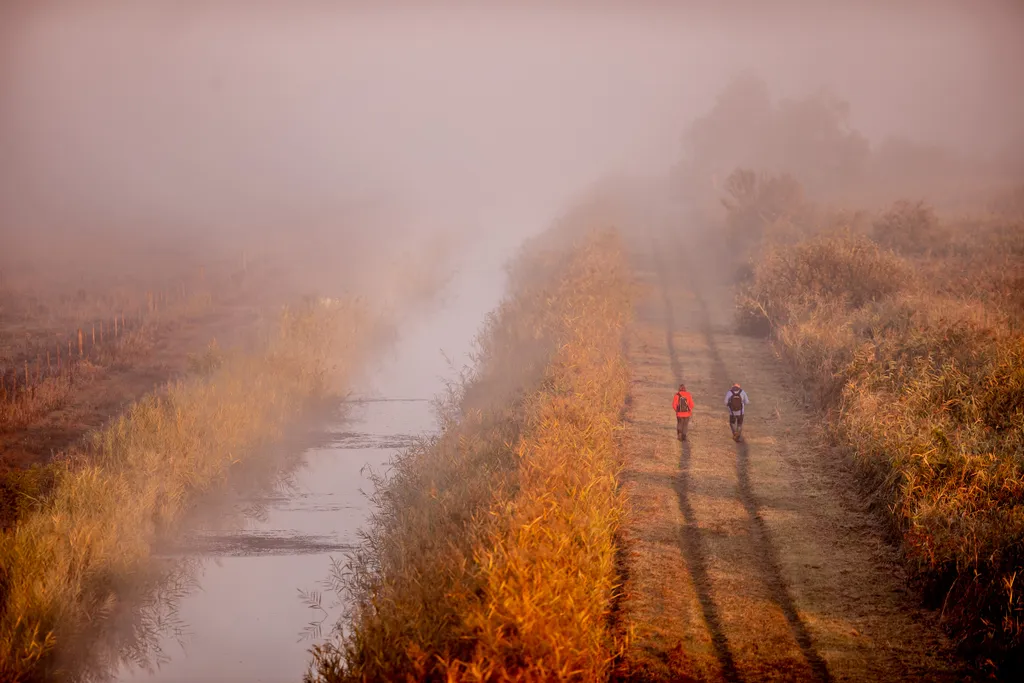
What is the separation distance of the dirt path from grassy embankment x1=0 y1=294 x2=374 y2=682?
8.55 m

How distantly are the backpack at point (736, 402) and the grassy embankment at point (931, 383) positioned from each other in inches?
69.8

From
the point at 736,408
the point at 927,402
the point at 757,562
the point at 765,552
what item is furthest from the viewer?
the point at 736,408

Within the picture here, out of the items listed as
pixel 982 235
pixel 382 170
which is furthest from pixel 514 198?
pixel 982 235

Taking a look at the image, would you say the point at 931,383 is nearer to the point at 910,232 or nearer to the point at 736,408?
the point at 736,408

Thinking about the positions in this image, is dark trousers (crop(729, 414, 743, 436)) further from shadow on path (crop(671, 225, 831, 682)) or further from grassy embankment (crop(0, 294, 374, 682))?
grassy embankment (crop(0, 294, 374, 682))

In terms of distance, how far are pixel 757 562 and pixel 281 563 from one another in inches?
355

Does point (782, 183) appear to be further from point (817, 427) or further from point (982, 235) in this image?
point (817, 427)

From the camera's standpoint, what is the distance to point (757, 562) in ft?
36.6

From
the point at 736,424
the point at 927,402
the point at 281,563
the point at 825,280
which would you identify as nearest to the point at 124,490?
the point at 281,563

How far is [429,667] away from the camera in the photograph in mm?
8562

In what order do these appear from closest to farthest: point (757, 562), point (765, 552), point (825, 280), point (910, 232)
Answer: point (757, 562)
point (765, 552)
point (825, 280)
point (910, 232)

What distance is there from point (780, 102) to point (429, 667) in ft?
236

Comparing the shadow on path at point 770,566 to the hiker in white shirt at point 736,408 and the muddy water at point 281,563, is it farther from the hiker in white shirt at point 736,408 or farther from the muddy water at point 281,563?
the muddy water at point 281,563

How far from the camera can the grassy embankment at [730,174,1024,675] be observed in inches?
388
